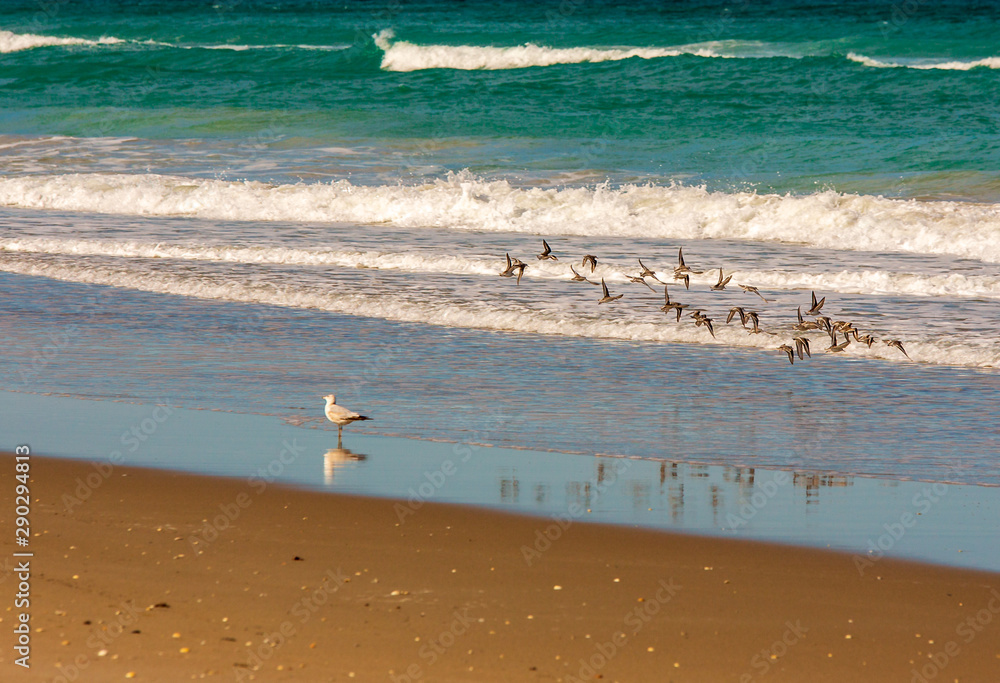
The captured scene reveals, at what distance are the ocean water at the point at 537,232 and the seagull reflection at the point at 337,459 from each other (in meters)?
0.49

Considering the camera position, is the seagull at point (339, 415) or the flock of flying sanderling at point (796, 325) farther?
the flock of flying sanderling at point (796, 325)

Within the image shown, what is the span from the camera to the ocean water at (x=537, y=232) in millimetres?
7781

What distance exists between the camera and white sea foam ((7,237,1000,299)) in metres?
11.7

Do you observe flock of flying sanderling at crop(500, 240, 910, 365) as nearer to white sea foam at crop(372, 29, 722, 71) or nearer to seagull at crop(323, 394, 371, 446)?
seagull at crop(323, 394, 371, 446)

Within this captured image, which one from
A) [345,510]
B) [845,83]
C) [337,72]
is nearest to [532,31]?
[337,72]

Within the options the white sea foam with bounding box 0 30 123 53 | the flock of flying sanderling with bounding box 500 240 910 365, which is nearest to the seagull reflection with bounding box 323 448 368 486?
the flock of flying sanderling with bounding box 500 240 910 365

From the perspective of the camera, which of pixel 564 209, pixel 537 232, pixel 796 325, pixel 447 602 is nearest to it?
pixel 447 602

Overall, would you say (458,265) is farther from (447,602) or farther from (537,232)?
(447,602)

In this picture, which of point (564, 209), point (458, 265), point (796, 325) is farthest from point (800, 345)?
point (564, 209)

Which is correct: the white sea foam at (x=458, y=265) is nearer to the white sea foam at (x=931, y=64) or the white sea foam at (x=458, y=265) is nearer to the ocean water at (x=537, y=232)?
the ocean water at (x=537, y=232)

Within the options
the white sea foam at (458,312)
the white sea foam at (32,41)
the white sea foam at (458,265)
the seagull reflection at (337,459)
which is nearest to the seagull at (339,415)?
the seagull reflection at (337,459)

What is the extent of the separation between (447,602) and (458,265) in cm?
879

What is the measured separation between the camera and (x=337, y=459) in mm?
6492

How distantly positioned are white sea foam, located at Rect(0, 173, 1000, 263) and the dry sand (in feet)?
31.6
